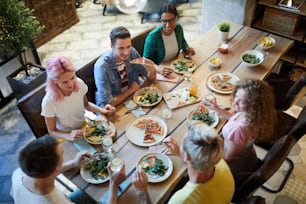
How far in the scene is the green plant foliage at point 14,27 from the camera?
3.07 meters

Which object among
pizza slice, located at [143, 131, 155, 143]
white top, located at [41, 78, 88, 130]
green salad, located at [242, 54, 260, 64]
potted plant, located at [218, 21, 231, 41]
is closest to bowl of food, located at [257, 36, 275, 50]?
green salad, located at [242, 54, 260, 64]

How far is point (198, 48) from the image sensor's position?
9.71 ft

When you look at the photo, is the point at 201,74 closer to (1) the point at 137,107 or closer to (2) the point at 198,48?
(2) the point at 198,48

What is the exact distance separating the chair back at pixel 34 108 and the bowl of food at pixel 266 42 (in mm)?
1991

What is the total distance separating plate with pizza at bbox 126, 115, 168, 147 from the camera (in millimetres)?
2088

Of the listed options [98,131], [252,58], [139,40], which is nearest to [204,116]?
[98,131]

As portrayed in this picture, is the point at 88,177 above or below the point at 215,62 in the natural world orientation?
below

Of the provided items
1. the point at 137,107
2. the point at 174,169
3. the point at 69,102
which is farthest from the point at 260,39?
the point at 69,102

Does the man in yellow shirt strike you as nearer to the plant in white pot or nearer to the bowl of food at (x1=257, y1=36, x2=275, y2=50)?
the bowl of food at (x1=257, y1=36, x2=275, y2=50)

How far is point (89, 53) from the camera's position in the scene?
459 cm

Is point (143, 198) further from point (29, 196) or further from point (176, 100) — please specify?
point (176, 100)

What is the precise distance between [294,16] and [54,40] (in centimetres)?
351

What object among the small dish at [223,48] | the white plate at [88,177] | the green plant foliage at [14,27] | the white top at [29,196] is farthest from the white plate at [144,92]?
the green plant foliage at [14,27]

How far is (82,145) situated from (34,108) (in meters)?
0.53
